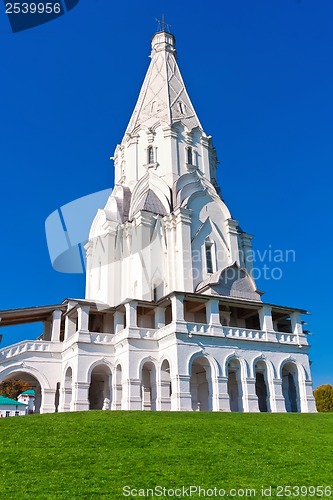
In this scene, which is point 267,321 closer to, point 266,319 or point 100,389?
point 266,319

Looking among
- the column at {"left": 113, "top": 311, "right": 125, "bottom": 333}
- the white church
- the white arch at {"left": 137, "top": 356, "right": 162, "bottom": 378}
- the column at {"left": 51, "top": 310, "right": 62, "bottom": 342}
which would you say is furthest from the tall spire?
the white arch at {"left": 137, "top": 356, "right": 162, "bottom": 378}

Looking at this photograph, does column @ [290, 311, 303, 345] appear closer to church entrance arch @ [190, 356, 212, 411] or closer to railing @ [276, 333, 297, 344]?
railing @ [276, 333, 297, 344]

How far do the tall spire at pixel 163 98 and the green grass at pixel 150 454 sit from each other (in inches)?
905

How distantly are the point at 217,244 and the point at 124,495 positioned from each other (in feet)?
70.7

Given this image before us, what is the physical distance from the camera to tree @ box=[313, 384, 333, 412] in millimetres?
37500

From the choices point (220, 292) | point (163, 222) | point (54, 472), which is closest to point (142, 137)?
point (163, 222)

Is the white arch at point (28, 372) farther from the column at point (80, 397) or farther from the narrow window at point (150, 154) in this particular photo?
the narrow window at point (150, 154)

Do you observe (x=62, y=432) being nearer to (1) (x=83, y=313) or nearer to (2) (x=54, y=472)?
(2) (x=54, y=472)

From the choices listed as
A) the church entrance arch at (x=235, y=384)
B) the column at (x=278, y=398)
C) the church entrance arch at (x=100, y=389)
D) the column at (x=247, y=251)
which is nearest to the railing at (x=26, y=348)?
the church entrance arch at (x=100, y=389)

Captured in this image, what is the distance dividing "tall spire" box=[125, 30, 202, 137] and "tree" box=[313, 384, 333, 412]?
76.9 ft

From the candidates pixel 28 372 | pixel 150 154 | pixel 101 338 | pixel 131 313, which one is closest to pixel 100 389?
pixel 101 338

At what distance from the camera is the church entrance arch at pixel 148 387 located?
23.4 meters

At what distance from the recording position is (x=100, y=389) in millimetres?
26812

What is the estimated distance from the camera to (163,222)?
95.1 feet
